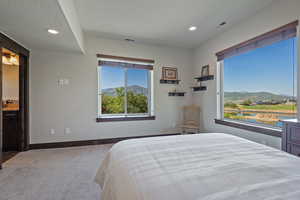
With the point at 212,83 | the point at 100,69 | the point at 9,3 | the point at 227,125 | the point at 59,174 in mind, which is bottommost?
the point at 59,174

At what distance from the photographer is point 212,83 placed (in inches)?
140

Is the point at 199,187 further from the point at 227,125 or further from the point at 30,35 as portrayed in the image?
the point at 30,35

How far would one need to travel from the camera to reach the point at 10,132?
2992mm

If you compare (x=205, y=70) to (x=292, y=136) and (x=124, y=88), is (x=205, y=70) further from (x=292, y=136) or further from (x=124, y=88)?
(x=292, y=136)

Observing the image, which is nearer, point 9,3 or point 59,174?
point 9,3

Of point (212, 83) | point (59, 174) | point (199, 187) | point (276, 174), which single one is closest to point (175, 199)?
point (199, 187)

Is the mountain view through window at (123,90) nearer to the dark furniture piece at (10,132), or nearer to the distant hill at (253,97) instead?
the dark furniture piece at (10,132)

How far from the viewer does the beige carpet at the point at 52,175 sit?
Answer: 66.8 inches

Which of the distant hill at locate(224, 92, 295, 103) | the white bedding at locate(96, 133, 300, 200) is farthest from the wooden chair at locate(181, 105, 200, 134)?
the white bedding at locate(96, 133, 300, 200)

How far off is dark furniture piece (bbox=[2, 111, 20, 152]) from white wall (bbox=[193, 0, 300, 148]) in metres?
4.30

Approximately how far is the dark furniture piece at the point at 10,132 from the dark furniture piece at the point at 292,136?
458 centimetres

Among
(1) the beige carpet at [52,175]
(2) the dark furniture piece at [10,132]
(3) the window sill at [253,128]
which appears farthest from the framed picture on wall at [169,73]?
(2) the dark furniture piece at [10,132]

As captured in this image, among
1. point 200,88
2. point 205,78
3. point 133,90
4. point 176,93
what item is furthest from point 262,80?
point 133,90

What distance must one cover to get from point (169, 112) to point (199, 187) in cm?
339
